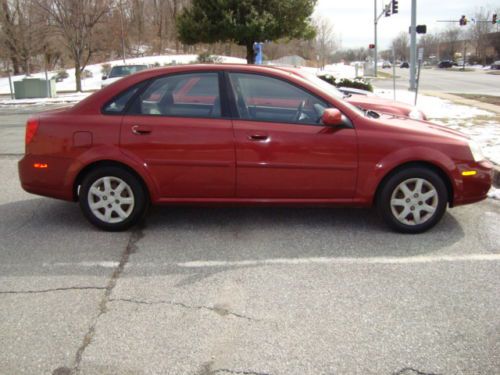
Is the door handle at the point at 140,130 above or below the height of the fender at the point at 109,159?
above

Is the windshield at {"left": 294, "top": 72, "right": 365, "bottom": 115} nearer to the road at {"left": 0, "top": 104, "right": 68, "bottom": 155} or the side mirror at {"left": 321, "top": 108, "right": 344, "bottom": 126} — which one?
the side mirror at {"left": 321, "top": 108, "right": 344, "bottom": 126}

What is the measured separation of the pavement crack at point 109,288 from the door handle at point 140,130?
0.98 meters

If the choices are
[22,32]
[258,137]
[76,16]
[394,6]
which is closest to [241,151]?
[258,137]

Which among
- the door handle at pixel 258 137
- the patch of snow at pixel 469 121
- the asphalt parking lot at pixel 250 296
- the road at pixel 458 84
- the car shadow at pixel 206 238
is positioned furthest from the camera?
the road at pixel 458 84

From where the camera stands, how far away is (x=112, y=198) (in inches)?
184

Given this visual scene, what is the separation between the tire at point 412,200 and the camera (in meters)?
4.51

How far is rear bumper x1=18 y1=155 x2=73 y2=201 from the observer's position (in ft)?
15.3

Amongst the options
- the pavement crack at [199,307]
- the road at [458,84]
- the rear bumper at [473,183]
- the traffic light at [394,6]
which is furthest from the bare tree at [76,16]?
the pavement crack at [199,307]

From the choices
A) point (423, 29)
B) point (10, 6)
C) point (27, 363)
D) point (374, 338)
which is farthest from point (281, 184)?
point (10, 6)

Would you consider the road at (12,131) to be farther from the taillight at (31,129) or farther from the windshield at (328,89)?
the windshield at (328,89)

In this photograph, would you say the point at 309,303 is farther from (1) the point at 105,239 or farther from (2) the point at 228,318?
(1) the point at 105,239

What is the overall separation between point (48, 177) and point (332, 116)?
2.77m

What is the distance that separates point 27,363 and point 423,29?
22.2 metres

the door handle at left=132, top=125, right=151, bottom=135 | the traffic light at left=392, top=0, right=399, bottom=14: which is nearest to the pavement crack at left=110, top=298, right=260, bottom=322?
the door handle at left=132, top=125, right=151, bottom=135
